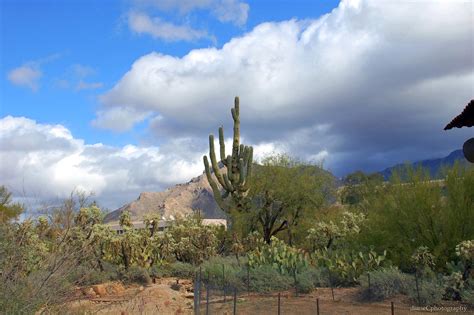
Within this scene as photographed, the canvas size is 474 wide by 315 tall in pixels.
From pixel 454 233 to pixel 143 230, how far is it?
14.3m

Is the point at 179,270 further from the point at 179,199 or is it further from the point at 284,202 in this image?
the point at 179,199

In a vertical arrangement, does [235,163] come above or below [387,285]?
above

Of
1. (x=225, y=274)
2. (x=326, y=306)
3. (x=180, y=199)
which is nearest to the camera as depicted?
(x=326, y=306)

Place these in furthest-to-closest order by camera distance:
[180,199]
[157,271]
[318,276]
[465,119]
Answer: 1. [180,199]
2. [157,271]
3. [318,276]
4. [465,119]

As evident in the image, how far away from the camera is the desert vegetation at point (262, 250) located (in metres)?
11.3

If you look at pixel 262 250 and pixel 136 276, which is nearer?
pixel 262 250

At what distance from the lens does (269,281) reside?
1784cm

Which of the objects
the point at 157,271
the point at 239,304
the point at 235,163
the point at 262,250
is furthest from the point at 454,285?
the point at 235,163

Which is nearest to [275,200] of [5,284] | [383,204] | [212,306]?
[383,204]

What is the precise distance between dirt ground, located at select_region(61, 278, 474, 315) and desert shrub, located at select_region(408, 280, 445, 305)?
27 centimetres

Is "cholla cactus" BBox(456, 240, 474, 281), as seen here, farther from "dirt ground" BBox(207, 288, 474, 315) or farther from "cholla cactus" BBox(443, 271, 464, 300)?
"dirt ground" BBox(207, 288, 474, 315)

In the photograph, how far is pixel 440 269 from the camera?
16.7 meters

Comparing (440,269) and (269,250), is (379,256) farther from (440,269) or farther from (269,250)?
(269,250)

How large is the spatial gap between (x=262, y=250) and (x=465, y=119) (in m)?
15.6
